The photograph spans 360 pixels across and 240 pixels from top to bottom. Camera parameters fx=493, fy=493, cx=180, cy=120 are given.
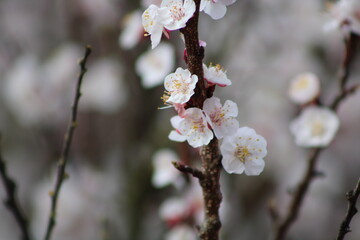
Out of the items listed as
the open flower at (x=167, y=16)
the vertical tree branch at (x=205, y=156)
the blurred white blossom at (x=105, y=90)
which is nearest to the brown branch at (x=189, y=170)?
the vertical tree branch at (x=205, y=156)

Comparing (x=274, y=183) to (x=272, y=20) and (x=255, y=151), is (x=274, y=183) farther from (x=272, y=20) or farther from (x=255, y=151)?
(x=255, y=151)

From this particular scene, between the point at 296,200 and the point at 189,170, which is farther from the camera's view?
the point at 296,200

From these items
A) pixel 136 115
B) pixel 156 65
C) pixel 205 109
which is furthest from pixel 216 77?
pixel 136 115

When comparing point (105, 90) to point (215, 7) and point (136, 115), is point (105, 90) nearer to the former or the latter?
point (136, 115)

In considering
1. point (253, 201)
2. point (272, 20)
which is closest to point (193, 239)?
point (253, 201)

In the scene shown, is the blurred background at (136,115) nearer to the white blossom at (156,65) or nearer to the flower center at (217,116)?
the white blossom at (156,65)

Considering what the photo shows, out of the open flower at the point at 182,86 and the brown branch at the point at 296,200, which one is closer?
the open flower at the point at 182,86

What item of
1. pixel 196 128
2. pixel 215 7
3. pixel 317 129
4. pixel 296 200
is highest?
pixel 215 7
